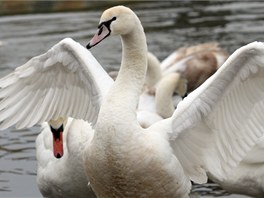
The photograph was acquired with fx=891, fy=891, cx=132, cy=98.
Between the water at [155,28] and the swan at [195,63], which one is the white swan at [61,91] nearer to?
the water at [155,28]

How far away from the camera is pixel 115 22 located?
6.32m

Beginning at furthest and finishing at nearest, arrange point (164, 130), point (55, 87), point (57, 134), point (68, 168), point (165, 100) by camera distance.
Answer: point (165, 100)
point (57, 134)
point (68, 168)
point (55, 87)
point (164, 130)

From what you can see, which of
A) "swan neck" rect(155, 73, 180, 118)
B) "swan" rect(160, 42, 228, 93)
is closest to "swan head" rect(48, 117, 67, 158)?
"swan neck" rect(155, 73, 180, 118)

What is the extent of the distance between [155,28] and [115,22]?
982 cm

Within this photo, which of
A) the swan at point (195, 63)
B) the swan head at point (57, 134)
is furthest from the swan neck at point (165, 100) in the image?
the swan head at point (57, 134)

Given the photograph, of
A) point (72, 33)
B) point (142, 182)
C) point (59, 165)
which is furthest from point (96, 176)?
point (72, 33)

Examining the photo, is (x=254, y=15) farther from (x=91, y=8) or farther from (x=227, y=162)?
(x=227, y=162)

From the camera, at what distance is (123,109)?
21.0ft

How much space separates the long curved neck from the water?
500 centimetres

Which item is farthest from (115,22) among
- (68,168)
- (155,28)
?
(155,28)

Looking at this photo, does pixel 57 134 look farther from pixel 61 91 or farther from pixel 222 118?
pixel 222 118

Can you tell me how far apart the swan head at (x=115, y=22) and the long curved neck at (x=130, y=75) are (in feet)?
0.31

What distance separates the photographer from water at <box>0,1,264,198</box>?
48.8ft

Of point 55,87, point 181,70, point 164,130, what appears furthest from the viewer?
point 181,70
